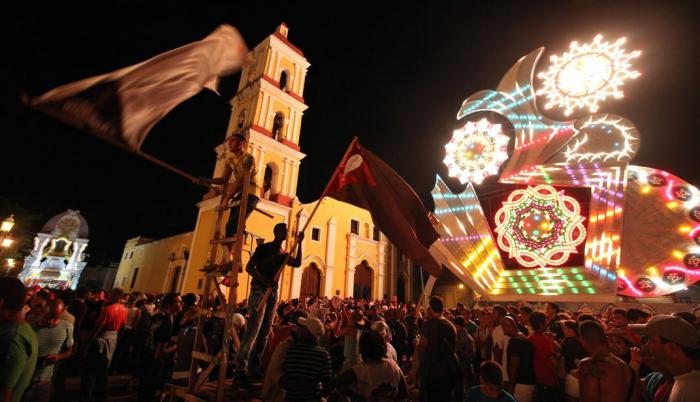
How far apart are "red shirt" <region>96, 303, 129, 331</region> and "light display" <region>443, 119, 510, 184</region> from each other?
59.4 feet

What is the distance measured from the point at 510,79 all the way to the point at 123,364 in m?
23.6

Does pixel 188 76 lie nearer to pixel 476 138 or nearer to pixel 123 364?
pixel 123 364

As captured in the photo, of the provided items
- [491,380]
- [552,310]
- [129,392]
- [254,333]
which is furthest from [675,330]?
[129,392]

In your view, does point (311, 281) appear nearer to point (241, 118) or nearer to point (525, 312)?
point (241, 118)

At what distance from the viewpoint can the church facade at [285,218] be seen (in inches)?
838

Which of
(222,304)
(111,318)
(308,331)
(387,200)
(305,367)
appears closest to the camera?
(305,367)

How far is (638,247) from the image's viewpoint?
15445 mm

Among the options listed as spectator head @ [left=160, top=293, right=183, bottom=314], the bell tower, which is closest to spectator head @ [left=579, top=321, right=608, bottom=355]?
spectator head @ [left=160, top=293, right=183, bottom=314]

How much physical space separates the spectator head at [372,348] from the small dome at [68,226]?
59715mm

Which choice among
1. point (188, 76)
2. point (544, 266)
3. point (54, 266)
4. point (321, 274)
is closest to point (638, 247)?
point (544, 266)

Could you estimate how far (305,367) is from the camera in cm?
330

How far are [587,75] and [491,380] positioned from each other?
1956 centimetres

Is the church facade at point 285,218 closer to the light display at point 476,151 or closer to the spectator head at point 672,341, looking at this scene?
the light display at point 476,151

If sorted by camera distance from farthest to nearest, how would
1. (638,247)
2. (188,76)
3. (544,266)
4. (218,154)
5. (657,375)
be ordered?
(218,154), (544,266), (638,247), (188,76), (657,375)
